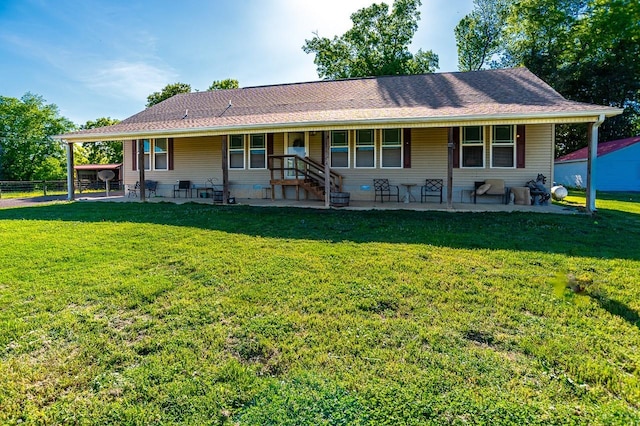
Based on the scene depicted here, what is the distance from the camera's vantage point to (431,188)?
11789 mm

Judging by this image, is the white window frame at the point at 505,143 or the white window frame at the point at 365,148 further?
the white window frame at the point at 365,148

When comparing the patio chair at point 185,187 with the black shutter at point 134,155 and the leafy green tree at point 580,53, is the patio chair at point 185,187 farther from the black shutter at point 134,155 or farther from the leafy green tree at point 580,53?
the leafy green tree at point 580,53

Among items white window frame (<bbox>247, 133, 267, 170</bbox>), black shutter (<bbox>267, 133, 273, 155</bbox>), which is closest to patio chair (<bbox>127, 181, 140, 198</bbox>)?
white window frame (<bbox>247, 133, 267, 170</bbox>)

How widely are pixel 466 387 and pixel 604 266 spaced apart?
12.4 ft

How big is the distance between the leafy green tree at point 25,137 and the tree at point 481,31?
122ft

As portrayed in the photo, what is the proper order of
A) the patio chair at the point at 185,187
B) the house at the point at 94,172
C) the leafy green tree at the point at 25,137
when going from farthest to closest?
the leafy green tree at the point at 25,137
the house at the point at 94,172
the patio chair at the point at 185,187

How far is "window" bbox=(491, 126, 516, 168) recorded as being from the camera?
11219mm

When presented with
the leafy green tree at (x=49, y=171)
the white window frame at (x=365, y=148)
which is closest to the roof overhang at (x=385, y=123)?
the white window frame at (x=365, y=148)

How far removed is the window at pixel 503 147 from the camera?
11219 millimetres

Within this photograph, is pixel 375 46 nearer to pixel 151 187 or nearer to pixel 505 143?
pixel 505 143

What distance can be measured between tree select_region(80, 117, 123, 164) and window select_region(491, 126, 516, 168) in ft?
140

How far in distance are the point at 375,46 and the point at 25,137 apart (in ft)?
111

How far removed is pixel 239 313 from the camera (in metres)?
3.50

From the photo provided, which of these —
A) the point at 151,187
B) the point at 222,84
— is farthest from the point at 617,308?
the point at 222,84
